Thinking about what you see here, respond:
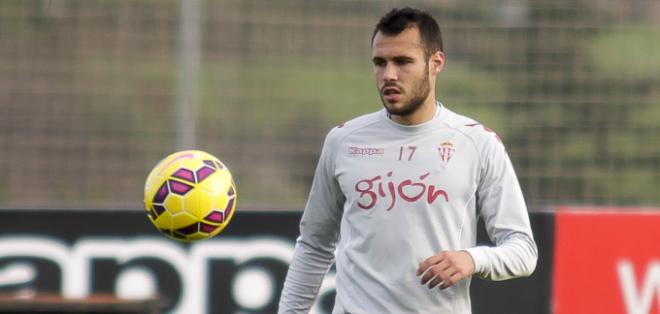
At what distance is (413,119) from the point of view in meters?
4.41

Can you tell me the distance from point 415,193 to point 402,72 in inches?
16.5

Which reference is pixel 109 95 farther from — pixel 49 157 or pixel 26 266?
pixel 26 266

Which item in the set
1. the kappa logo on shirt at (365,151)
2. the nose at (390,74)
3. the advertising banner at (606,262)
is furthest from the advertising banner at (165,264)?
the nose at (390,74)

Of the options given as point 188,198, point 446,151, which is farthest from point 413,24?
point 188,198

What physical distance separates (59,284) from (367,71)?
2.98 m

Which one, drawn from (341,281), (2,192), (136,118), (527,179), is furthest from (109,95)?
(341,281)

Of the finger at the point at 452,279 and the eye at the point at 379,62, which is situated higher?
the eye at the point at 379,62

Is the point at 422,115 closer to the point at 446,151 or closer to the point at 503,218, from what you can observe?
the point at 446,151

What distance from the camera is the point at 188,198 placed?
198 inches

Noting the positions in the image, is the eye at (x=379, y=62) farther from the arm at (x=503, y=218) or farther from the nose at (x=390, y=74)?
the arm at (x=503, y=218)

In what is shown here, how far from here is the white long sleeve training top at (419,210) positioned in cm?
425

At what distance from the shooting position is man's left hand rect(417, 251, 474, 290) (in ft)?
12.9

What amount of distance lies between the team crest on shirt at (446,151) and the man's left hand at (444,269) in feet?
1.46

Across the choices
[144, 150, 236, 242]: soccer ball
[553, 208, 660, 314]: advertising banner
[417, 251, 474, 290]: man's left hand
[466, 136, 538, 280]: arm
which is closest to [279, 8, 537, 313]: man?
[466, 136, 538, 280]: arm
